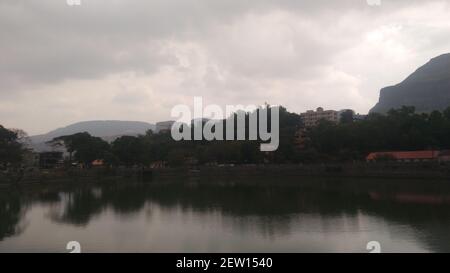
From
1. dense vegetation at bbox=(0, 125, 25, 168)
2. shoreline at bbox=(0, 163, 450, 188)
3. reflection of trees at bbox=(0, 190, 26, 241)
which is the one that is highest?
dense vegetation at bbox=(0, 125, 25, 168)

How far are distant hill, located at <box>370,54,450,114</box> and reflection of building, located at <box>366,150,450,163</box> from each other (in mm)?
46341

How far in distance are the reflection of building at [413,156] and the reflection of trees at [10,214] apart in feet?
92.2

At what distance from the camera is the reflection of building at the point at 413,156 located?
110 feet

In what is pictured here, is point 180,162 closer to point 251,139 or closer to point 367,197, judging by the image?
point 251,139

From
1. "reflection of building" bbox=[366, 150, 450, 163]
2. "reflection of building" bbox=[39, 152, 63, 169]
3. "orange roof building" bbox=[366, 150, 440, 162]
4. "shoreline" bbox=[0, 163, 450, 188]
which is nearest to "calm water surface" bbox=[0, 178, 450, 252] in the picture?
"shoreline" bbox=[0, 163, 450, 188]

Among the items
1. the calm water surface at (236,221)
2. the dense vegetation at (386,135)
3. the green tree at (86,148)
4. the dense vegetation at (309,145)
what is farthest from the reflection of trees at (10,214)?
the dense vegetation at (386,135)

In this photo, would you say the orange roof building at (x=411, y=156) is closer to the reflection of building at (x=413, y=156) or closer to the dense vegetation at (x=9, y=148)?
the reflection of building at (x=413, y=156)

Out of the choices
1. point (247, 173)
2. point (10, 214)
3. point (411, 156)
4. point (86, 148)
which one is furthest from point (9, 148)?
point (411, 156)

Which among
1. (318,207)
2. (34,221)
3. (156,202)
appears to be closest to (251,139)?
(156,202)

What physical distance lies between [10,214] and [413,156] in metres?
31.0

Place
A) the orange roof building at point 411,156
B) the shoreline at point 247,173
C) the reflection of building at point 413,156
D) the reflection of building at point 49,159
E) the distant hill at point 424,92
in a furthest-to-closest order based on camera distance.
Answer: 1. the distant hill at point 424,92
2. the reflection of building at point 49,159
3. the orange roof building at point 411,156
4. the reflection of building at point 413,156
5. the shoreline at point 247,173

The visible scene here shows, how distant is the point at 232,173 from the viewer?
4109 cm

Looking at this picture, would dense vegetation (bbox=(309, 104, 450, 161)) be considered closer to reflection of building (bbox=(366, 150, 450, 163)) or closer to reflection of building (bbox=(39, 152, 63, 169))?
reflection of building (bbox=(366, 150, 450, 163))

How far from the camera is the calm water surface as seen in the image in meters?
11.3
